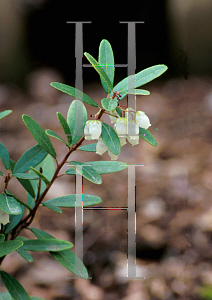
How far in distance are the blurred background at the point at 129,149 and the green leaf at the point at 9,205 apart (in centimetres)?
45

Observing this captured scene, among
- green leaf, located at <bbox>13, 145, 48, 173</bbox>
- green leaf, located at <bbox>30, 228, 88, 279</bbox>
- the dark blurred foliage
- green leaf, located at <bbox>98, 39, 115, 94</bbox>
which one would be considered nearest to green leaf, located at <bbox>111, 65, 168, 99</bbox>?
green leaf, located at <bbox>98, 39, 115, 94</bbox>

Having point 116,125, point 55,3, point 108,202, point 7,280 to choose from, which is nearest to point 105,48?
point 116,125

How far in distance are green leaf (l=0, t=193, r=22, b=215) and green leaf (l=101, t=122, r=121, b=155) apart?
0.13 meters

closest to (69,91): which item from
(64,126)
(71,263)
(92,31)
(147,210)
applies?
(64,126)

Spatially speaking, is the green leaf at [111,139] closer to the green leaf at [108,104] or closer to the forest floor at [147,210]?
the green leaf at [108,104]

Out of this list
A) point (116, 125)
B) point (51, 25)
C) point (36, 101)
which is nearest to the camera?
point (116, 125)

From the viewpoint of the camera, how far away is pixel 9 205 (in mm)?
325

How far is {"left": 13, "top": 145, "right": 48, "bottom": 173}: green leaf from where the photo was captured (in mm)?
385

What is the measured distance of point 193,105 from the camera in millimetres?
1111

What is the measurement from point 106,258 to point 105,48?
67 cm

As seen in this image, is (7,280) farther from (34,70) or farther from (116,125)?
(34,70)

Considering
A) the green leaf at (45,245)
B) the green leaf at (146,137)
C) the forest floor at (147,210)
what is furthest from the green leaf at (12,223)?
the forest floor at (147,210)

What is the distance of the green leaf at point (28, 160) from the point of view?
0.38 metres

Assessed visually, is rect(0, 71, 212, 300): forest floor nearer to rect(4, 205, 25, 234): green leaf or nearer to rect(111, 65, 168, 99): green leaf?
rect(4, 205, 25, 234): green leaf
